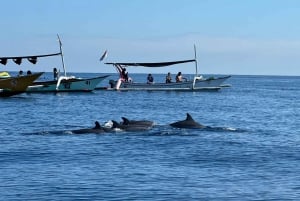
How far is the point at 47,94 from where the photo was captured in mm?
89250

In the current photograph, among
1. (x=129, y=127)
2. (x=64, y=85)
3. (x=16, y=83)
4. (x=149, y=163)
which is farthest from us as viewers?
(x=64, y=85)

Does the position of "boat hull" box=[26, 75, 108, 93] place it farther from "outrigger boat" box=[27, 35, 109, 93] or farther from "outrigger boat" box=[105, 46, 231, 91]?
"outrigger boat" box=[105, 46, 231, 91]

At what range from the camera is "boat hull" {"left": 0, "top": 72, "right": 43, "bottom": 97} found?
239 feet

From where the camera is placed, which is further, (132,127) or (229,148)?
(132,127)

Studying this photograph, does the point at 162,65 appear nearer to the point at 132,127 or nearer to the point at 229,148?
the point at 132,127

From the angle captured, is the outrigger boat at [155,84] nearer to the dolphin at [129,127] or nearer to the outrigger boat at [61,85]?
the outrigger boat at [61,85]

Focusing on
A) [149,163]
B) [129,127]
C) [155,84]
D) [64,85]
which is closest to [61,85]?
[64,85]

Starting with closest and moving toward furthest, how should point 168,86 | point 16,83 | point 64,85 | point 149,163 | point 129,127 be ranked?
point 149,163
point 129,127
point 16,83
point 64,85
point 168,86

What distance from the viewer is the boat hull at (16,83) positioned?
2871 inches

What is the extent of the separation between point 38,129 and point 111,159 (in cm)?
1453

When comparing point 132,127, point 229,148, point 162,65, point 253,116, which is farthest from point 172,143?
point 162,65

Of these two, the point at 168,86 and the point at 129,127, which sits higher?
the point at 168,86

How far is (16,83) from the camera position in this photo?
7362cm

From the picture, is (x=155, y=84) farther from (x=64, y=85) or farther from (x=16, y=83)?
(x=16, y=83)
